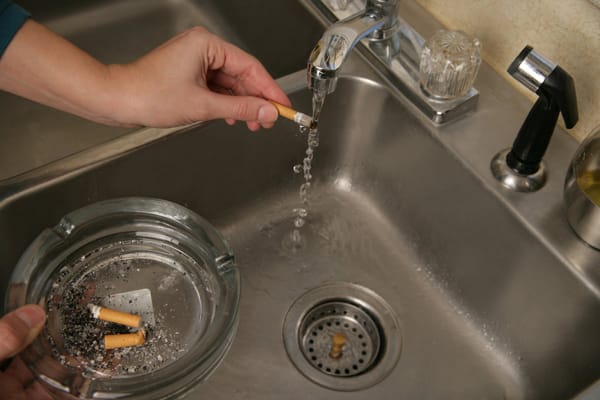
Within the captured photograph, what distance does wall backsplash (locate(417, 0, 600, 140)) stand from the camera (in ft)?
2.35

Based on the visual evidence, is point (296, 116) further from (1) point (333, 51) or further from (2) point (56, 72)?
(2) point (56, 72)

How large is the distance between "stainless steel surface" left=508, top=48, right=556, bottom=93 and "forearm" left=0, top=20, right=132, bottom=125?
42 centimetres

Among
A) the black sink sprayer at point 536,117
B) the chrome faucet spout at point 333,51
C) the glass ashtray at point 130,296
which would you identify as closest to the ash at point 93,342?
the glass ashtray at point 130,296

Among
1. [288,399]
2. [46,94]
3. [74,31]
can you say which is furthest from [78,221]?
[74,31]

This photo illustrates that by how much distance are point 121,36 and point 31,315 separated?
2.14 ft

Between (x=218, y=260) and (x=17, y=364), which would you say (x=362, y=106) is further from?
(x=17, y=364)

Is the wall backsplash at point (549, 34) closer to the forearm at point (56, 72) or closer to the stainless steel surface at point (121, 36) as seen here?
the stainless steel surface at point (121, 36)

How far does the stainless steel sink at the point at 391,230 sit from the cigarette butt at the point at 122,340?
0.12 metres

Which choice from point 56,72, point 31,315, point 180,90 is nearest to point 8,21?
point 56,72

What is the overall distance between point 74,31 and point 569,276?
0.89m

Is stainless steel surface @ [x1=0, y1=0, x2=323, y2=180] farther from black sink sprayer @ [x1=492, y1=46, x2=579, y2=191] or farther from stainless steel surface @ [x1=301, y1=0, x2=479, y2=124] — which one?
black sink sprayer @ [x1=492, y1=46, x2=579, y2=191]

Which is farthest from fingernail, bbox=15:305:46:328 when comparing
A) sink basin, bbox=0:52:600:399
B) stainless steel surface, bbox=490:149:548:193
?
stainless steel surface, bbox=490:149:548:193

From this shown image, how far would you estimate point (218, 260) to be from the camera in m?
0.71

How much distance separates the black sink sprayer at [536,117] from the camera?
0.63m
